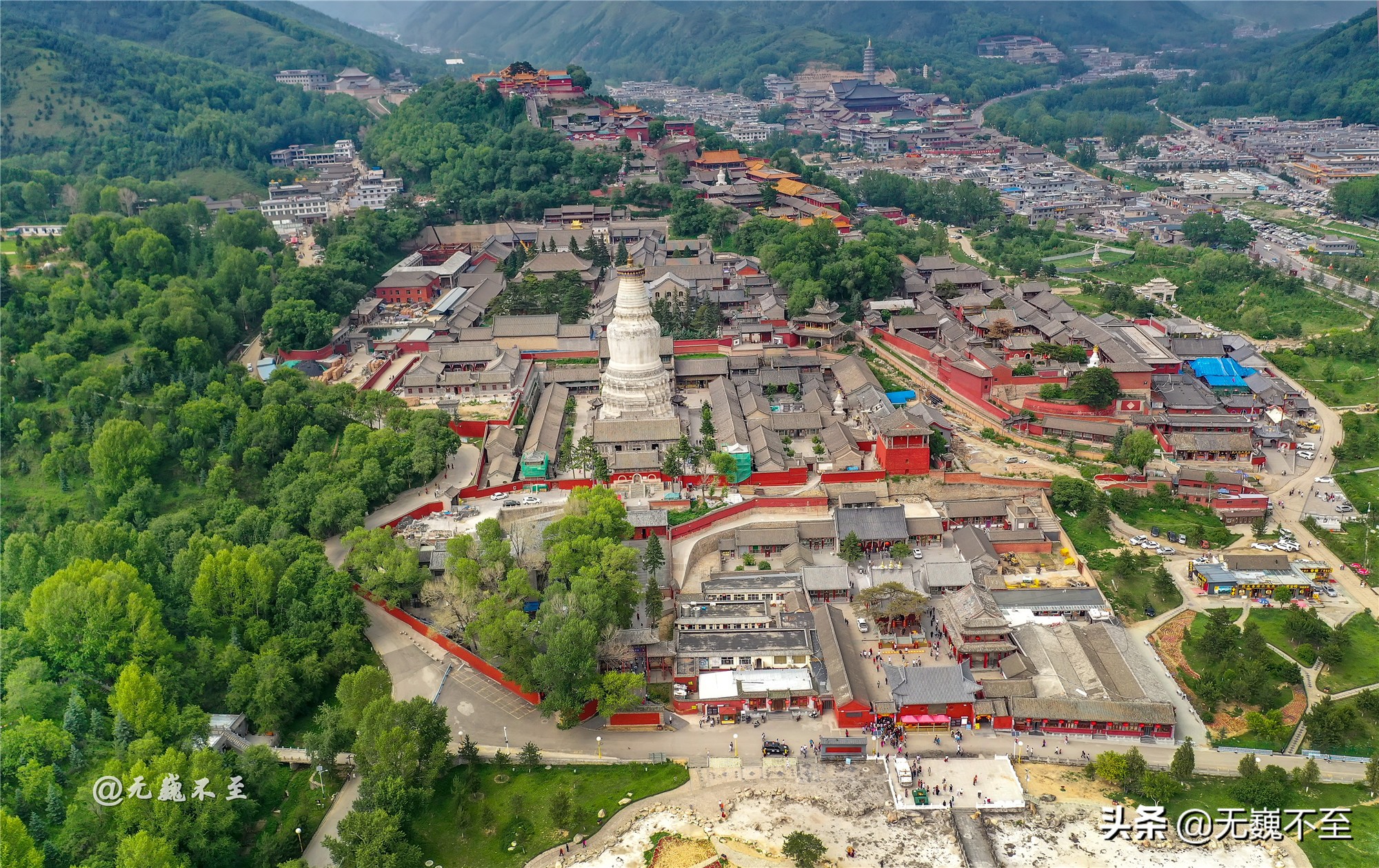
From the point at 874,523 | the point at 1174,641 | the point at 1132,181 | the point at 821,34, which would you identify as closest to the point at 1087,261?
the point at 1132,181

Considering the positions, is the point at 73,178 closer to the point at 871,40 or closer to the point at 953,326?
the point at 953,326

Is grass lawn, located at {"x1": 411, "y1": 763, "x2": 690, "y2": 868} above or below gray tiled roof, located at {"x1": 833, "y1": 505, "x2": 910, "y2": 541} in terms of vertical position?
below

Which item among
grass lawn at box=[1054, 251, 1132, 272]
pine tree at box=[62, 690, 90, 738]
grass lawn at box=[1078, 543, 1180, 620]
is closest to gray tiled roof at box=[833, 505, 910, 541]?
grass lawn at box=[1078, 543, 1180, 620]

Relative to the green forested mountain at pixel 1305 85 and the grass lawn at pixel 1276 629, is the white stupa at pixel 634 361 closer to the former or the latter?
the grass lawn at pixel 1276 629

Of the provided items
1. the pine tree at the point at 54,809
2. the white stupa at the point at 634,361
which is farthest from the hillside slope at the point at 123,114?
the pine tree at the point at 54,809

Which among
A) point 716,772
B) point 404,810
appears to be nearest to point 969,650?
point 716,772

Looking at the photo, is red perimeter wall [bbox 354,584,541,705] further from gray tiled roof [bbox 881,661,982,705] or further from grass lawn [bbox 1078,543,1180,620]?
grass lawn [bbox 1078,543,1180,620]
